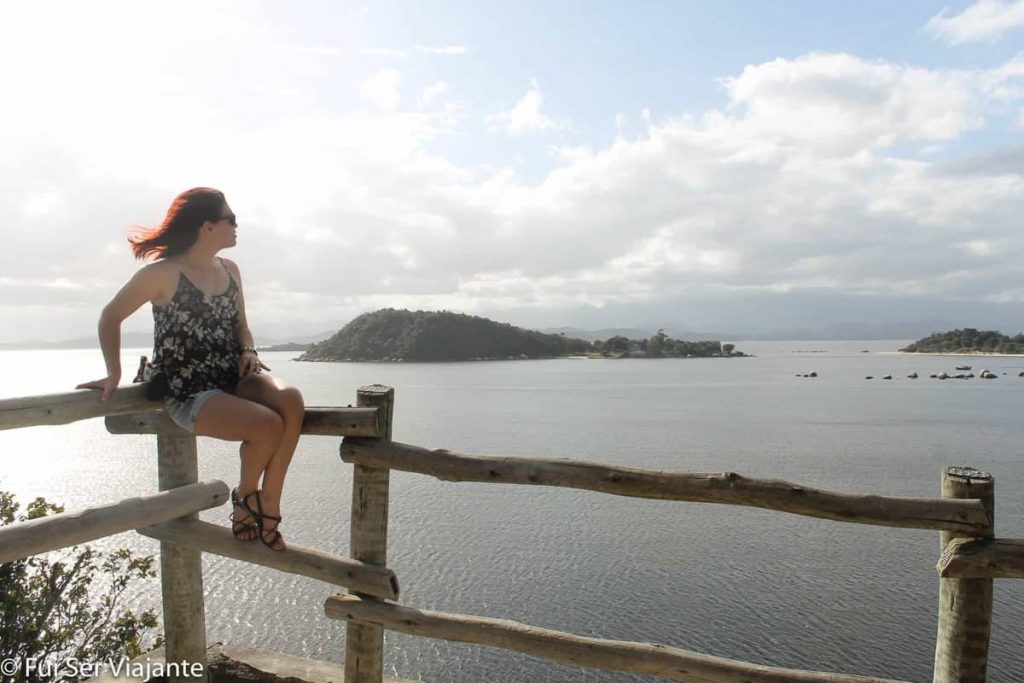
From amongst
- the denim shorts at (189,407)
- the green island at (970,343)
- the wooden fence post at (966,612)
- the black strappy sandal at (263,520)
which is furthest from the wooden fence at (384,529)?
the green island at (970,343)

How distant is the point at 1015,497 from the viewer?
816 inches

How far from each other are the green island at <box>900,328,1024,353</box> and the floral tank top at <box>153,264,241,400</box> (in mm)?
175886

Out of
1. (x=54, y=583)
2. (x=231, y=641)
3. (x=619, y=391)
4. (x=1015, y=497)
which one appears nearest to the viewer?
(x=54, y=583)

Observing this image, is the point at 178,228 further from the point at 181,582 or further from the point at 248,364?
the point at 181,582

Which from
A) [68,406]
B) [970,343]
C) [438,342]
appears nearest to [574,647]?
[68,406]

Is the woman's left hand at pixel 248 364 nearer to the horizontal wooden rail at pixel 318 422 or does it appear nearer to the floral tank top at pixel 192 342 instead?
the floral tank top at pixel 192 342

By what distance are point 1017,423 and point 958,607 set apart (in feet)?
146

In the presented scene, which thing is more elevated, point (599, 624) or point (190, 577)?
point (190, 577)

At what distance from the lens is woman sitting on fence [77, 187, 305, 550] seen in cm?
376

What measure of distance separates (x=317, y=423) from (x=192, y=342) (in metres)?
0.81

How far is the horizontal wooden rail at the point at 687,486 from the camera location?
3459mm

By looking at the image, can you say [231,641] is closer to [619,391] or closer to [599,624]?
[599,624]

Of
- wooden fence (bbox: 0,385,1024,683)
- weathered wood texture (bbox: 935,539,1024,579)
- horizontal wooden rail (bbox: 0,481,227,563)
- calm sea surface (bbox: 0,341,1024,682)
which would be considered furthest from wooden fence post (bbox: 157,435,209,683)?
calm sea surface (bbox: 0,341,1024,682)

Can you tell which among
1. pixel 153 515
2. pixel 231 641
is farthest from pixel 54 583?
pixel 231 641
